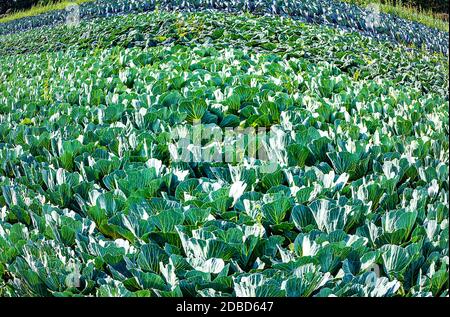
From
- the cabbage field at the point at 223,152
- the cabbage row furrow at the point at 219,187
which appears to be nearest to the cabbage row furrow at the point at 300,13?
the cabbage field at the point at 223,152

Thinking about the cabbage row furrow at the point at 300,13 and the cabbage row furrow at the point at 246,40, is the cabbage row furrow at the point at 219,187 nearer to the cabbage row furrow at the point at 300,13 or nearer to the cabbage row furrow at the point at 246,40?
the cabbage row furrow at the point at 246,40

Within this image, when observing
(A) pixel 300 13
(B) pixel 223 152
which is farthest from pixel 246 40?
(B) pixel 223 152

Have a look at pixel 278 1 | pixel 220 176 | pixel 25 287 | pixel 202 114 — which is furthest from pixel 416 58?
pixel 25 287

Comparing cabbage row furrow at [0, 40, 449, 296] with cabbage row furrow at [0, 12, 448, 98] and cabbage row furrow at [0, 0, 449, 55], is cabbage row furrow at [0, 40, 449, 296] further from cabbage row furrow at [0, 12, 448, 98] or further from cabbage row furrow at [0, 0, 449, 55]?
cabbage row furrow at [0, 0, 449, 55]

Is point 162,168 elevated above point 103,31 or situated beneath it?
situated beneath

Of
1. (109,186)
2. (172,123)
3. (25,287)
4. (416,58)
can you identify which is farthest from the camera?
(416,58)

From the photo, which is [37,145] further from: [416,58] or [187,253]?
[416,58]

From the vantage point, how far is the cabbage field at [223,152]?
1.73m

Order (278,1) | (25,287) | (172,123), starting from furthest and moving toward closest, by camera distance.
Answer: (278,1) → (172,123) → (25,287)

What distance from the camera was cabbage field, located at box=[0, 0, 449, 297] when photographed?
1.73 meters

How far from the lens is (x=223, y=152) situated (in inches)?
91.4

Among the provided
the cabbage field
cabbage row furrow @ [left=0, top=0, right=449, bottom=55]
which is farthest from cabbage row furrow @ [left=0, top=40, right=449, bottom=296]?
cabbage row furrow @ [left=0, top=0, right=449, bottom=55]

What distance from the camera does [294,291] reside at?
1678 mm
